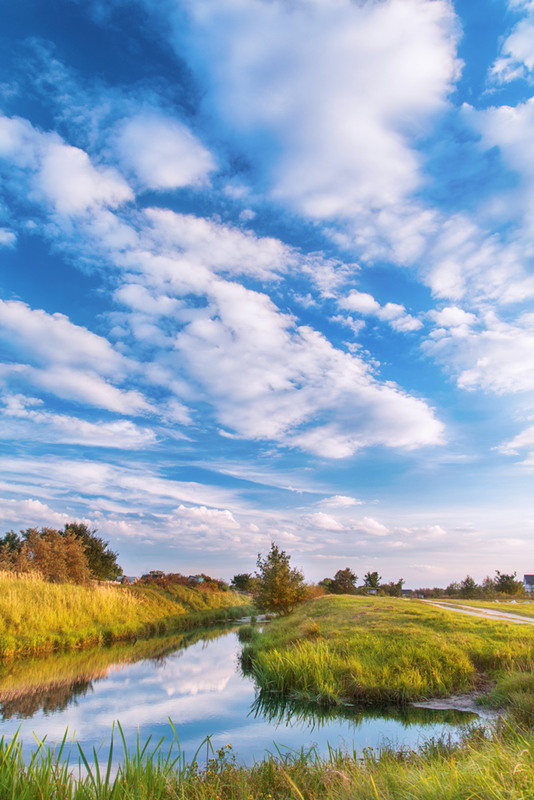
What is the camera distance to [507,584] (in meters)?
55.0

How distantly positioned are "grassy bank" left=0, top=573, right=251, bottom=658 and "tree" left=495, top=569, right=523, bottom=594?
38572mm

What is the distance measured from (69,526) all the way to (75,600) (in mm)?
21160

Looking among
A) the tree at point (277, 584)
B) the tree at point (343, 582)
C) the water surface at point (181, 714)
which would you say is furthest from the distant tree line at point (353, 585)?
the water surface at point (181, 714)

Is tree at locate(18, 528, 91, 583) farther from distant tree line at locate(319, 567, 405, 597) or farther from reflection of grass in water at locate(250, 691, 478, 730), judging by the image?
distant tree line at locate(319, 567, 405, 597)

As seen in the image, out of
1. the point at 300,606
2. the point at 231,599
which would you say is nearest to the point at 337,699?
Result: the point at 300,606

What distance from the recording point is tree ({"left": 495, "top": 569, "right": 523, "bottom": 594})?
177 feet

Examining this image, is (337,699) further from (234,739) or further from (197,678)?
(197,678)

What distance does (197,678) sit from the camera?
55.0 feet

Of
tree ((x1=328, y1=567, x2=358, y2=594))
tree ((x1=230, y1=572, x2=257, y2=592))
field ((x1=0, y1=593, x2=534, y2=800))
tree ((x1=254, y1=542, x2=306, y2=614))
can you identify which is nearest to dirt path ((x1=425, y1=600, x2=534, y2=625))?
field ((x1=0, y1=593, x2=534, y2=800))

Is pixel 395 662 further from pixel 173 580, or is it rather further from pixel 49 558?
pixel 173 580

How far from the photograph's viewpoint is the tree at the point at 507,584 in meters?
54.0

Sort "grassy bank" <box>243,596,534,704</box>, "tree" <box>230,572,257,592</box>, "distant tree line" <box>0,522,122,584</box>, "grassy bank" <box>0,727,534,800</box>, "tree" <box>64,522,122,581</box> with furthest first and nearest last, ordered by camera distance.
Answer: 1. "tree" <box>230,572,257,592</box>
2. "tree" <box>64,522,122,581</box>
3. "distant tree line" <box>0,522,122,584</box>
4. "grassy bank" <box>243,596,534,704</box>
5. "grassy bank" <box>0,727,534,800</box>

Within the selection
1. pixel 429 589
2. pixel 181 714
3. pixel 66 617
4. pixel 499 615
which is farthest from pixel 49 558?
pixel 429 589

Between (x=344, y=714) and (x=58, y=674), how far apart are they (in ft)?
30.6
